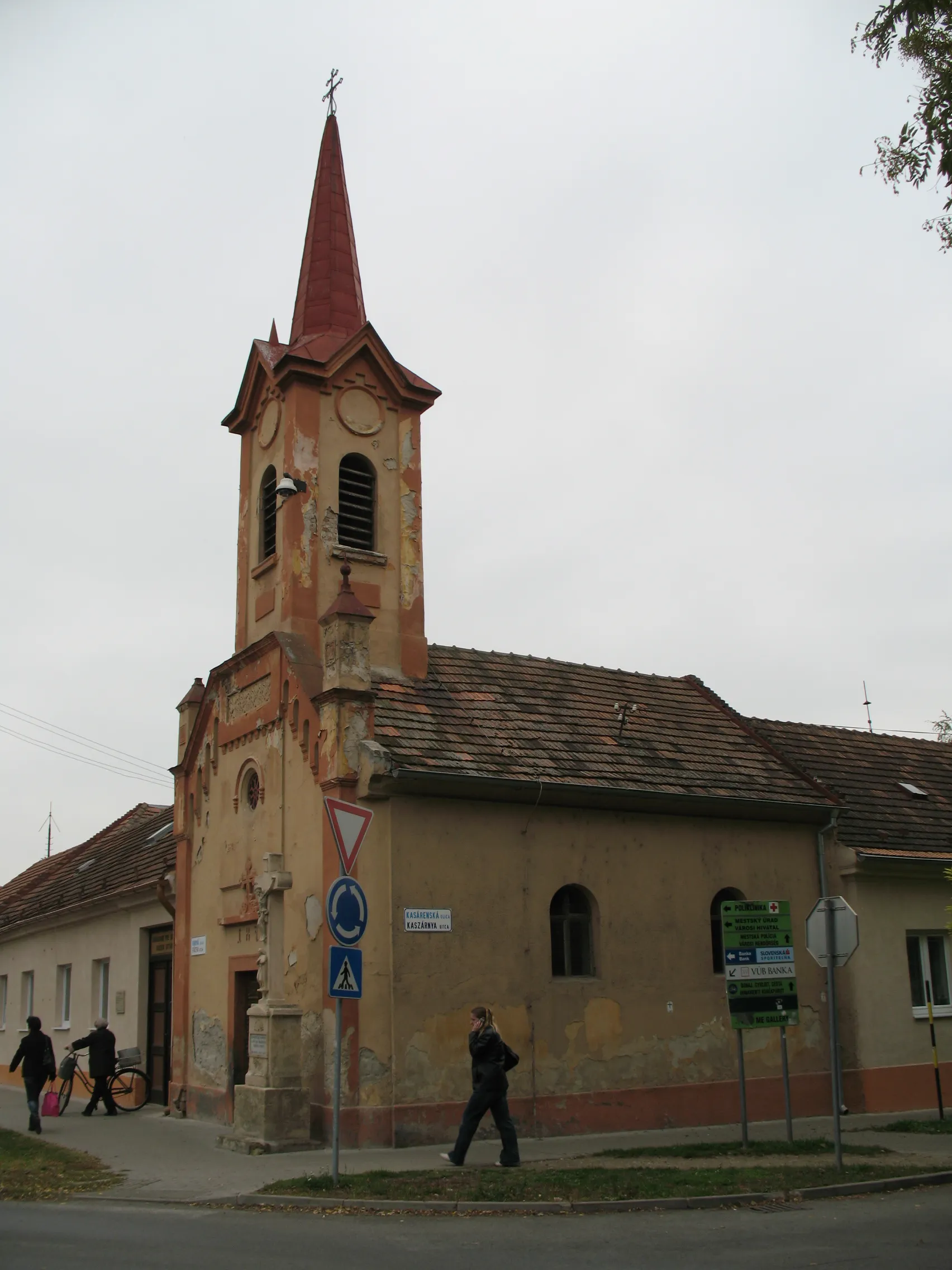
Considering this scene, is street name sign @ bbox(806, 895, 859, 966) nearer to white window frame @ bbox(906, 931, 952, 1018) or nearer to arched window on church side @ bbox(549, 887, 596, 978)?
arched window on church side @ bbox(549, 887, 596, 978)

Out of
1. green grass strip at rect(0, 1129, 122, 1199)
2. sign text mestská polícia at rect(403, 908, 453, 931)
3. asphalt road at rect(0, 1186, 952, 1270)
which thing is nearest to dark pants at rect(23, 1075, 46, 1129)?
green grass strip at rect(0, 1129, 122, 1199)

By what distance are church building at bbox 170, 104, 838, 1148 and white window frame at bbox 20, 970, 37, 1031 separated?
10615 millimetres

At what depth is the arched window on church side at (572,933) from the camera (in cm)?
1716

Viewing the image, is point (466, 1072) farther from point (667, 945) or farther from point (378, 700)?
point (378, 700)

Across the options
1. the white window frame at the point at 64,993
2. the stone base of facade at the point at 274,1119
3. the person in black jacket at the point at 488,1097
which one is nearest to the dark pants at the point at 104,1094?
the stone base of facade at the point at 274,1119

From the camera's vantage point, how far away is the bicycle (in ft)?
65.4

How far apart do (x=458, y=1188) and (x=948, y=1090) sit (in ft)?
40.7

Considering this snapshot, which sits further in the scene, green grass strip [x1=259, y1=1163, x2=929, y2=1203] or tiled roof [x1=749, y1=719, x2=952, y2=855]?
tiled roof [x1=749, y1=719, x2=952, y2=855]

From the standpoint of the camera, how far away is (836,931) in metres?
12.7

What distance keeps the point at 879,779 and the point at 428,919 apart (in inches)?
441

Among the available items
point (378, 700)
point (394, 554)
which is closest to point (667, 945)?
point (378, 700)

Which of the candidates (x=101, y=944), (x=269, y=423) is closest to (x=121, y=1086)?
(x=101, y=944)

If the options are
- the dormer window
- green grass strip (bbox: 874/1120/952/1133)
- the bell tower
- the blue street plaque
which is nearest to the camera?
the blue street plaque

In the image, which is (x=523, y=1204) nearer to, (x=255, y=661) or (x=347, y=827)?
(x=347, y=827)
